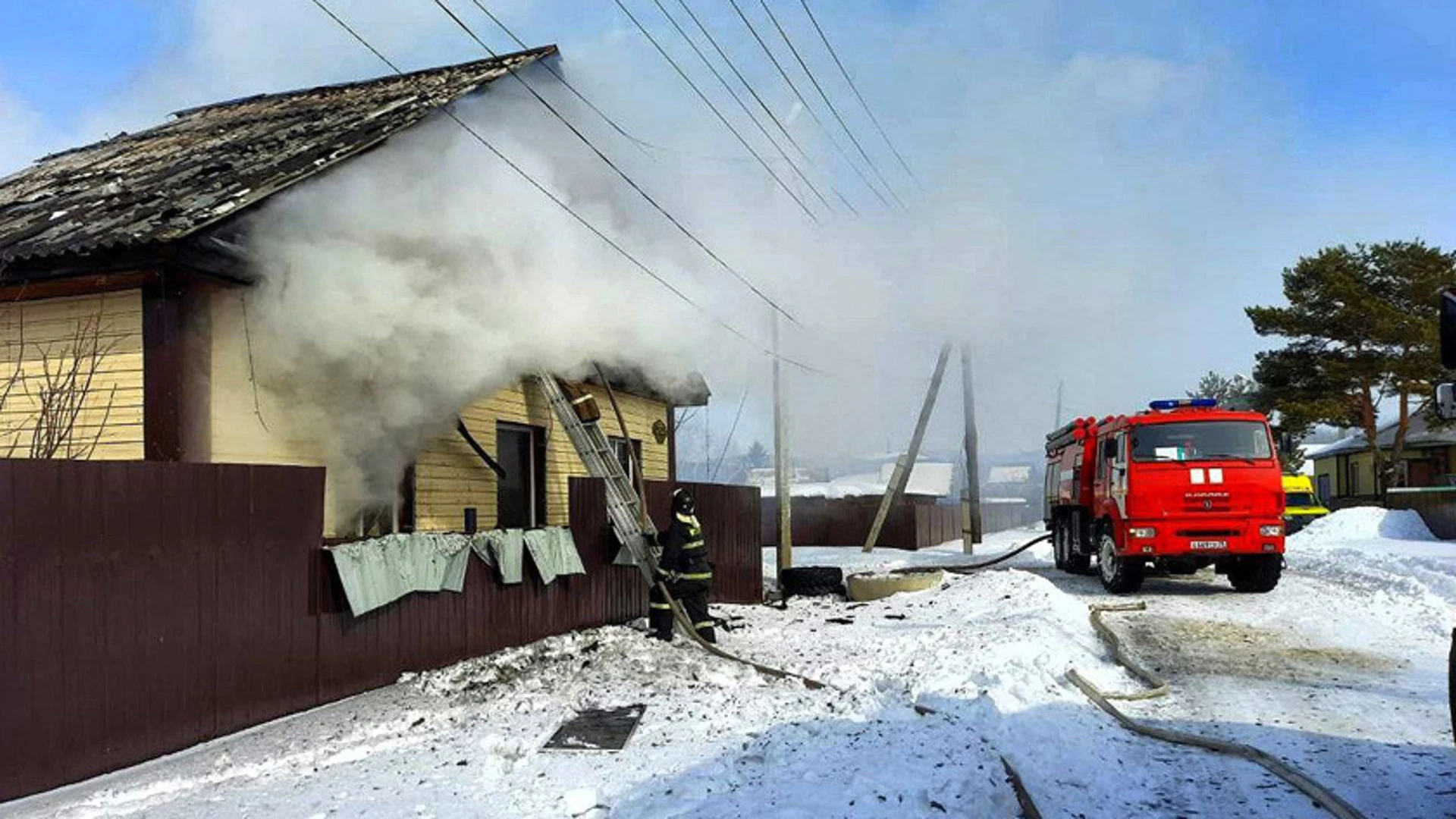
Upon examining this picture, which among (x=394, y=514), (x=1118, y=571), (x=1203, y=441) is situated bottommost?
(x=1118, y=571)

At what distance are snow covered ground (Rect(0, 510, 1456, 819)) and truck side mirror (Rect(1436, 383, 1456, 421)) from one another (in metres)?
1.91

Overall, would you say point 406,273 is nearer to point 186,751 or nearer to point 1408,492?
point 186,751

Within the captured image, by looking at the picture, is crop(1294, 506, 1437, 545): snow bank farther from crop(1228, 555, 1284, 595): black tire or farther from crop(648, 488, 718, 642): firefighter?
crop(648, 488, 718, 642): firefighter

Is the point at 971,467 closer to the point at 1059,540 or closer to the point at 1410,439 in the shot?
the point at 1059,540

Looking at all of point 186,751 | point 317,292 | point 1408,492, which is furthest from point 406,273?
point 1408,492

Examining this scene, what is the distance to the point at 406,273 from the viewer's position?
8695mm

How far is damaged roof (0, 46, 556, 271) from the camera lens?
7906 millimetres

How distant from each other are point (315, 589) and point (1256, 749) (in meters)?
6.00

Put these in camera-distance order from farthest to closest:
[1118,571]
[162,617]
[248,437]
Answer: [1118,571]
[248,437]
[162,617]

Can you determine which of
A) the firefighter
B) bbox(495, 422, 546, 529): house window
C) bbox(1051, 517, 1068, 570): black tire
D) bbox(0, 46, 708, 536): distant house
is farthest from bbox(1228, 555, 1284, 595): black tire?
bbox(0, 46, 708, 536): distant house

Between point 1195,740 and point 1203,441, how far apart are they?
9.11 meters

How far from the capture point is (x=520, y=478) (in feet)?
41.0

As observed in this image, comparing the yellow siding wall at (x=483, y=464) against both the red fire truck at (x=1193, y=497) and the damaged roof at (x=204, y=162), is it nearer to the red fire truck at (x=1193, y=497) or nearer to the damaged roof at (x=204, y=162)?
the damaged roof at (x=204, y=162)

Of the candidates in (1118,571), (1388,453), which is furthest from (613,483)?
(1388,453)
